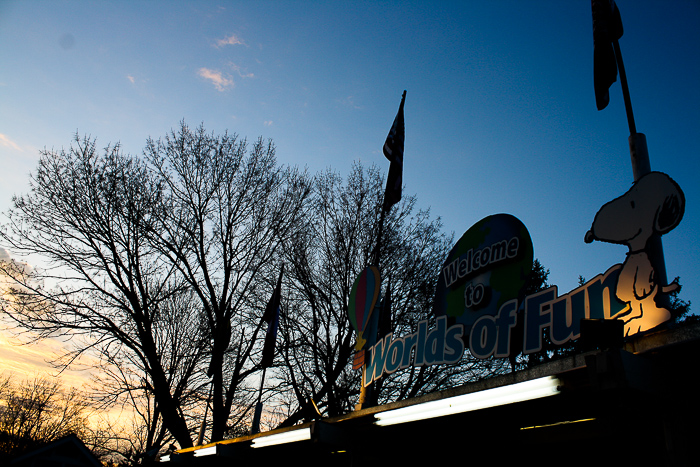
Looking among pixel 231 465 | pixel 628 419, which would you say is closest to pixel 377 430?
pixel 628 419

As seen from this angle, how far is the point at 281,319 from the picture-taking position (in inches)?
728

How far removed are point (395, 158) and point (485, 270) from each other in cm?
501

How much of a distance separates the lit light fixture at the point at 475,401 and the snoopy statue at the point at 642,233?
1.43m

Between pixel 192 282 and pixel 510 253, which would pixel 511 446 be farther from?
pixel 192 282

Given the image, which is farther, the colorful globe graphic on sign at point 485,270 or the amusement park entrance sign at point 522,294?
the colorful globe graphic on sign at point 485,270

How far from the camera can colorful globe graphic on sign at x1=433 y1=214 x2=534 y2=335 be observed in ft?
26.4

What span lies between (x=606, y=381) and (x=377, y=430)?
406cm

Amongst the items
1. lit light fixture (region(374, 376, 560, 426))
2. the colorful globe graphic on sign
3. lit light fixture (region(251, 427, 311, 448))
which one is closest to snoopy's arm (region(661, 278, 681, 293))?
lit light fixture (region(374, 376, 560, 426))

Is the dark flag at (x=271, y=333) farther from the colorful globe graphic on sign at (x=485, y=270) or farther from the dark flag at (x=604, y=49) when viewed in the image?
the dark flag at (x=604, y=49)

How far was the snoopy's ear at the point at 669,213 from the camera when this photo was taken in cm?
527

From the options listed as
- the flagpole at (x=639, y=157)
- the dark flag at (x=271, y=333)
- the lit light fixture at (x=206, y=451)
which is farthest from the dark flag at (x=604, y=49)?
the lit light fixture at (x=206, y=451)

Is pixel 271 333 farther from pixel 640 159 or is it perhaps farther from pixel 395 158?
pixel 640 159

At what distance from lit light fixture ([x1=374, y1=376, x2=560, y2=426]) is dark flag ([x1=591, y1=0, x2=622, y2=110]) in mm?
5207

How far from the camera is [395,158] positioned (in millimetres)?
12617
